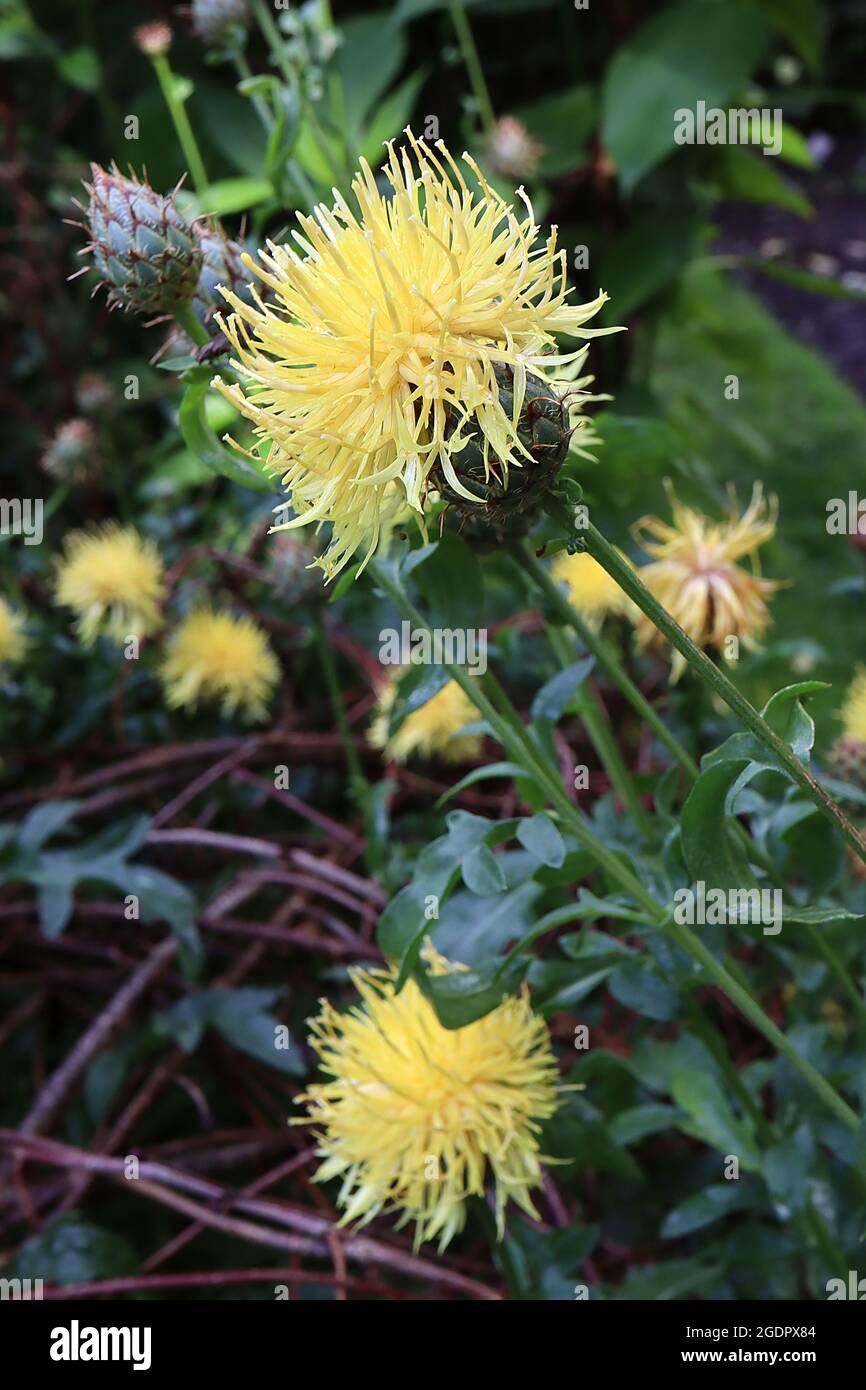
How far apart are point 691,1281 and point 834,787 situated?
0.44 metres

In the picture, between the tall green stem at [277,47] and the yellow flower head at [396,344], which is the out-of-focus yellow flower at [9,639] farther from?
the yellow flower head at [396,344]

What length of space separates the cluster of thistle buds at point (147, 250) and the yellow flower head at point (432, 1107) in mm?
507

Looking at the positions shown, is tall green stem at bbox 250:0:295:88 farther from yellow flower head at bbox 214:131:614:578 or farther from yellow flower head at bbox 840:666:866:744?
yellow flower head at bbox 840:666:866:744

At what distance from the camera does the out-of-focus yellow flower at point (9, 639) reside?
60.1 inches

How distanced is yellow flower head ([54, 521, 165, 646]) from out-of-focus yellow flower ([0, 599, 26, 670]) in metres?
0.07

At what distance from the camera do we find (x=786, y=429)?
117 inches

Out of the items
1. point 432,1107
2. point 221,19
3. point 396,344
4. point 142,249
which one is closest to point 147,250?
point 142,249

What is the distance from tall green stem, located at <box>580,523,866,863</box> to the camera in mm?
652

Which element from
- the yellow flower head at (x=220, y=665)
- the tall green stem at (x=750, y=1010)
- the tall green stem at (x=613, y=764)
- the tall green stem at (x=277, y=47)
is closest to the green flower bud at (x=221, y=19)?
the tall green stem at (x=277, y=47)

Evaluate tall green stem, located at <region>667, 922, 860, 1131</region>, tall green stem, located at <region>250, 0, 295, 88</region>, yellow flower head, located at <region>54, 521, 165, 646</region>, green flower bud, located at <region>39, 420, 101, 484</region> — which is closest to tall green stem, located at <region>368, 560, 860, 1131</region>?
tall green stem, located at <region>667, 922, 860, 1131</region>

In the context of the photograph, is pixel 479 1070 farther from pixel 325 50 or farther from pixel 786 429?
pixel 786 429

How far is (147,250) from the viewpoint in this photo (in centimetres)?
79

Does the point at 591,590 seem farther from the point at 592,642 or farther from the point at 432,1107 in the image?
the point at 432,1107
